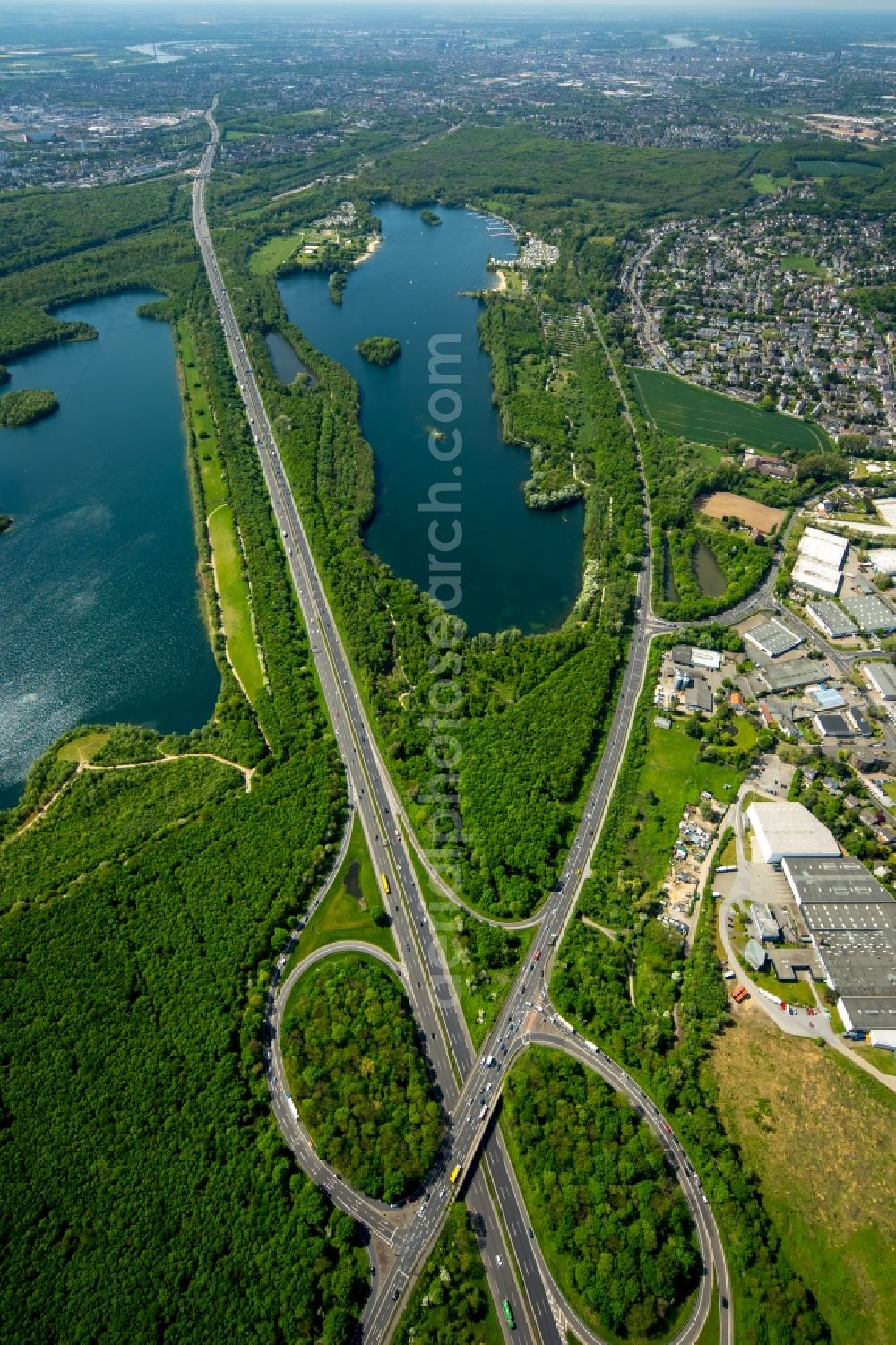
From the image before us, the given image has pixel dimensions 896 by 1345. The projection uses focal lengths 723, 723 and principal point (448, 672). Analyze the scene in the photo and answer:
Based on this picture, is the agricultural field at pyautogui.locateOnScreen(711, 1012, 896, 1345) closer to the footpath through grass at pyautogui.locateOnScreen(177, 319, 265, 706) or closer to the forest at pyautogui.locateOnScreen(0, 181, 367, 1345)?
the forest at pyautogui.locateOnScreen(0, 181, 367, 1345)

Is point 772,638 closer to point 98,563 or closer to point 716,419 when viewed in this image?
point 716,419

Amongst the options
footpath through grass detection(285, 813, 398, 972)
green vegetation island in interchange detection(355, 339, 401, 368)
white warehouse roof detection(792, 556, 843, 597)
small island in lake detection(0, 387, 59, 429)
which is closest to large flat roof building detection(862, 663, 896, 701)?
white warehouse roof detection(792, 556, 843, 597)

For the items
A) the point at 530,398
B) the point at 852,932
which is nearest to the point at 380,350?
the point at 530,398

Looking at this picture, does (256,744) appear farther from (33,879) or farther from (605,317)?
(605,317)

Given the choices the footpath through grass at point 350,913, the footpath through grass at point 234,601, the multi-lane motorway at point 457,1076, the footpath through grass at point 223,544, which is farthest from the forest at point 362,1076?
the footpath through grass at point 223,544

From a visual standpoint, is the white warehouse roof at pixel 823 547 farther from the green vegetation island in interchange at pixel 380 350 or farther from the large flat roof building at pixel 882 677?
the green vegetation island in interchange at pixel 380 350

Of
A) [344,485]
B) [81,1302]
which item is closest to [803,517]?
[344,485]
